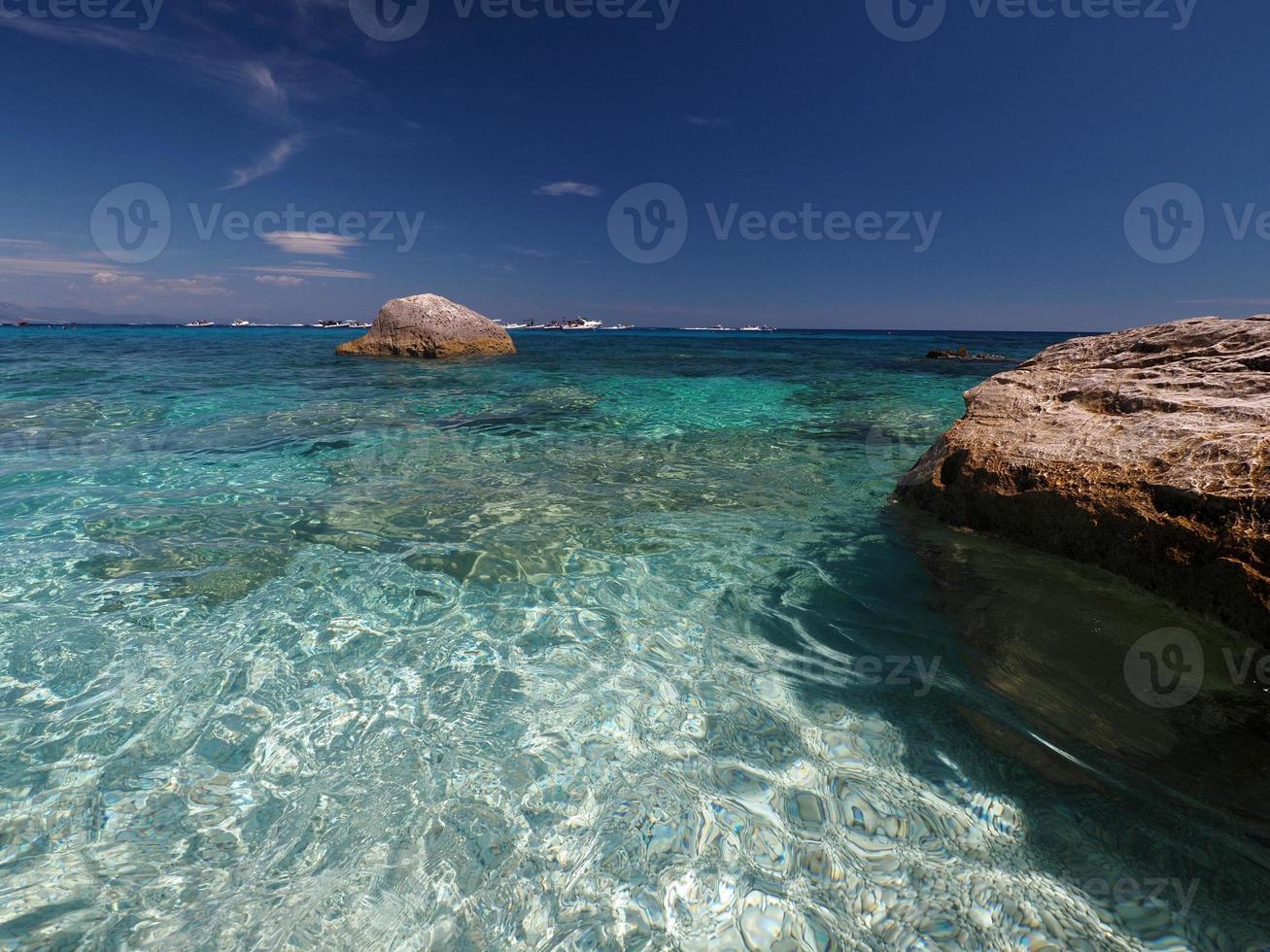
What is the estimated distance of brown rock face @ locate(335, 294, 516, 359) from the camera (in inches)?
987

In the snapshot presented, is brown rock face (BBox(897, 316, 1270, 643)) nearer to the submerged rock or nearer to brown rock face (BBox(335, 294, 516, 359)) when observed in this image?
brown rock face (BBox(335, 294, 516, 359))

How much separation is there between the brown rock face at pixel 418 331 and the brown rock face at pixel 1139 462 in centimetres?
2388

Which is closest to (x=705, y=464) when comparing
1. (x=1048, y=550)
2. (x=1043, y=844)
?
(x=1048, y=550)

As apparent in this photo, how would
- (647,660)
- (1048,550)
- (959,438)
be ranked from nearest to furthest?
1. (647,660)
2. (1048,550)
3. (959,438)

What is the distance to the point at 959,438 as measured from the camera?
5109mm

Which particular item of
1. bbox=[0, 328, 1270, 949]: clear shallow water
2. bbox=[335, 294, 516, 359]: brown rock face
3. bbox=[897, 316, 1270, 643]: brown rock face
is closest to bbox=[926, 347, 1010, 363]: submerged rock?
bbox=[335, 294, 516, 359]: brown rock face

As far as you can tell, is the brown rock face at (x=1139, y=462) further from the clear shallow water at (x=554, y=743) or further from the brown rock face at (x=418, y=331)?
the brown rock face at (x=418, y=331)

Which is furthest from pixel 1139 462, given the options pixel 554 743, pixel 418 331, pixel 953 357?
pixel 953 357

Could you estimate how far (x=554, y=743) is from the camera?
2605 mm

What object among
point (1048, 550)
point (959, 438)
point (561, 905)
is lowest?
point (561, 905)

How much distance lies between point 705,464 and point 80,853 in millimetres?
6565

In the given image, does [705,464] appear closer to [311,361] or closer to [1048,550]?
[1048,550]

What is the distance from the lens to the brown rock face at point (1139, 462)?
2992 millimetres

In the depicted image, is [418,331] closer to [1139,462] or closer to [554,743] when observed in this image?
[554,743]
